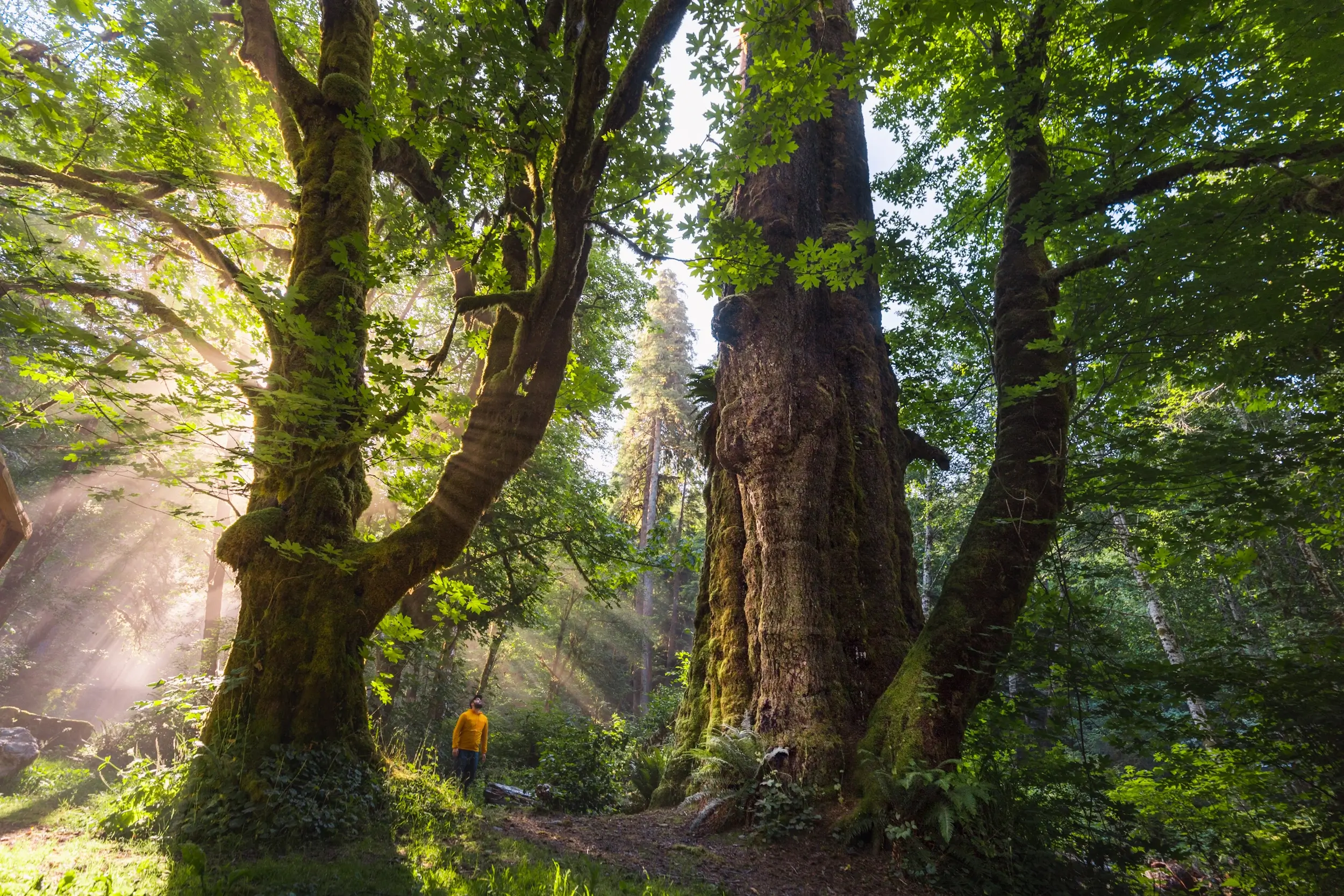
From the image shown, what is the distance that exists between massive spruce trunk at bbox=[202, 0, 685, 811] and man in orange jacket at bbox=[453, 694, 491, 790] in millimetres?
4236

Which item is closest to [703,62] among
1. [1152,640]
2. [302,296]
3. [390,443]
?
[302,296]

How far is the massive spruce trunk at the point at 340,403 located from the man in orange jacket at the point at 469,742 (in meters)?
4.24

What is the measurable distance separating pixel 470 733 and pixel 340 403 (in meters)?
6.68

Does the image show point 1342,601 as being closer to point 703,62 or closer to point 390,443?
point 703,62

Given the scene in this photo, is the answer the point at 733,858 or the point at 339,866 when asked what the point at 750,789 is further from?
the point at 339,866

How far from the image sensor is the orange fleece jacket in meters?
8.54

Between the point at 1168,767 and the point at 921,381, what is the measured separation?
590 cm

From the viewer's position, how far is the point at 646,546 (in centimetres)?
1883

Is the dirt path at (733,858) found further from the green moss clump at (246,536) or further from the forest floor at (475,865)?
the green moss clump at (246,536)

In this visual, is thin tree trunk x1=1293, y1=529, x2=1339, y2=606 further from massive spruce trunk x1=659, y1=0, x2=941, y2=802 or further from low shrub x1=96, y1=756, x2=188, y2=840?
low shrub x1=96, y1=756, x2=188, y2=840

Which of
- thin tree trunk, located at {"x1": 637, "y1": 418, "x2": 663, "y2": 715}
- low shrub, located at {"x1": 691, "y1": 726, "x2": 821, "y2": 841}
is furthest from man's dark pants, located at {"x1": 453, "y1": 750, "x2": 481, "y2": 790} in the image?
thin tree trunk, located at {"x1": 637, "y1": 418, "x2": 663, "y2": 715}

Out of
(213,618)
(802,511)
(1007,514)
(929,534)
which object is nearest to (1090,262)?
(1007,514)

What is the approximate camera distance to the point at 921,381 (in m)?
9.03

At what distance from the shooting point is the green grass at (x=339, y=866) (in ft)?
9.55
